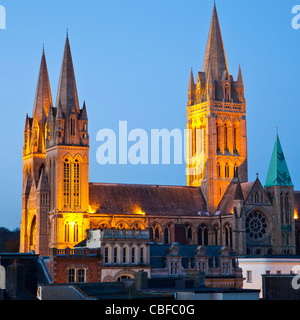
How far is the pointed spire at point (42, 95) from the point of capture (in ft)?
477

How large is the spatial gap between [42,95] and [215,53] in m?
27.8

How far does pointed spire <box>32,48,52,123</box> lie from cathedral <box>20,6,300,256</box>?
0.50ft

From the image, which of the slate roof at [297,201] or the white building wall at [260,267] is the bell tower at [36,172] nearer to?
the white building wall at [260,267]

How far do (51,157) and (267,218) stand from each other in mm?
31901

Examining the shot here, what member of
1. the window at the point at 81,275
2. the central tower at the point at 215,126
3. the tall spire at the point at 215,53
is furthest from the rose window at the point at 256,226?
the window at the point at 81,275

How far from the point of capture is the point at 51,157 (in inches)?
5261

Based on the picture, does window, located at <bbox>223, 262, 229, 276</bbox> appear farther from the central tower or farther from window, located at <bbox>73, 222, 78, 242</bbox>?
the central tower

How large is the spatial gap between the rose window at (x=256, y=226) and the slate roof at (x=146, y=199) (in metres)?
9.04

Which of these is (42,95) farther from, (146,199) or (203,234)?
(203,234)

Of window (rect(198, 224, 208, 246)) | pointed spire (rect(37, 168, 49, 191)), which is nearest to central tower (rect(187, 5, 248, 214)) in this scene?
window (rect(198, 224, 208, 246))
